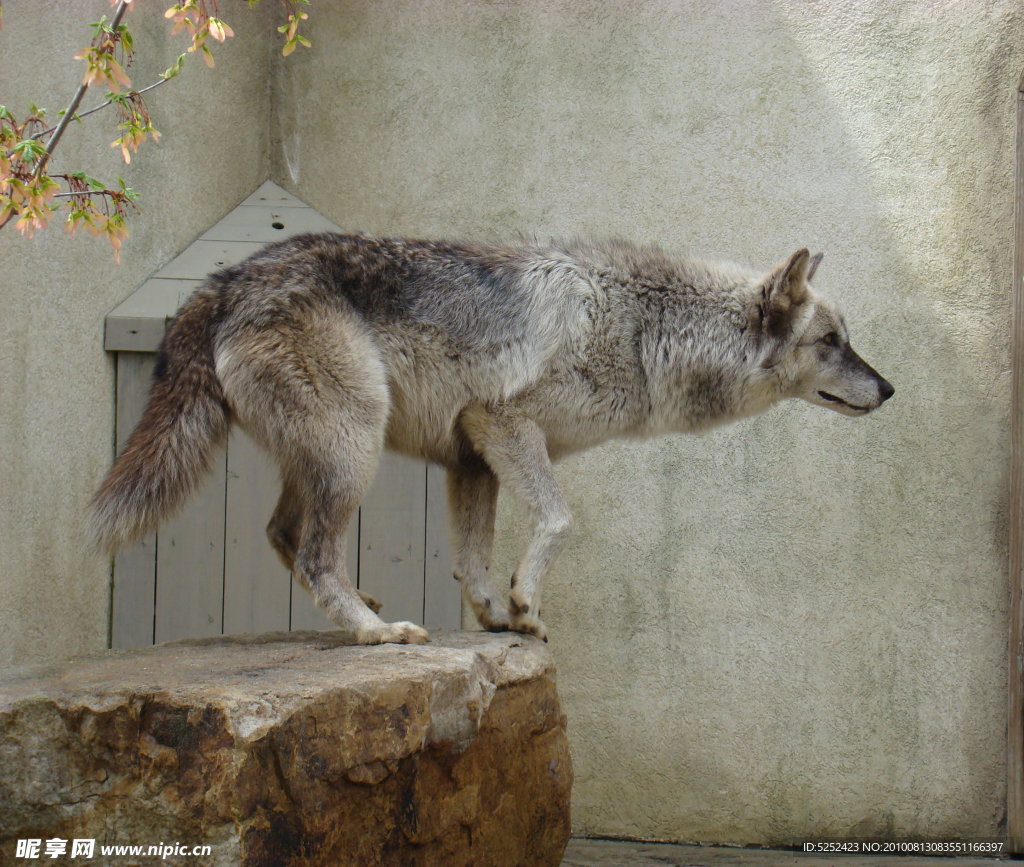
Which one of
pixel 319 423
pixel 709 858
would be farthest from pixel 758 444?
pixel 319 423

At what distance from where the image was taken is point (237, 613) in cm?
522

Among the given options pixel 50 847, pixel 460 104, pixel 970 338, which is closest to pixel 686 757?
pixel 970 338

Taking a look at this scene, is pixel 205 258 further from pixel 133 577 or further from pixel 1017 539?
pixel 1017 539

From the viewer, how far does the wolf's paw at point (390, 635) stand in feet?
11.3

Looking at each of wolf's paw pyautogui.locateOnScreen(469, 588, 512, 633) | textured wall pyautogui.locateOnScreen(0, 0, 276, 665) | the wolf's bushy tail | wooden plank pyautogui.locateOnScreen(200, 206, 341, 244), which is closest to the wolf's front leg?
wolf's paw pyautogui.locateOnScreen(469, 588, 512, 633)

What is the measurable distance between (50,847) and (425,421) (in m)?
1.98

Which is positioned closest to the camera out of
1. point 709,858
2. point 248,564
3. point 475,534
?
point 475,534

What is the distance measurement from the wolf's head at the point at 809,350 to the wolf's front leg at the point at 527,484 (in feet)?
3.80

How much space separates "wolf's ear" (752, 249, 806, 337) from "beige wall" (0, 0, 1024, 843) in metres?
1.33

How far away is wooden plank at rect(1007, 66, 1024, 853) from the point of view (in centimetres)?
504

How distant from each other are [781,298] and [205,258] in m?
3.23

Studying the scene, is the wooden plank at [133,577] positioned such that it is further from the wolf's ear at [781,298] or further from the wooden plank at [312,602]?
the wolf's ear at [781,298]

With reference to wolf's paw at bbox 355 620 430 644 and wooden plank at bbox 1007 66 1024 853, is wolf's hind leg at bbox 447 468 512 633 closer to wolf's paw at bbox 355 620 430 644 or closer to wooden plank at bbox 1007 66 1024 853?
wolf's paw at bbox 355 620 430 644

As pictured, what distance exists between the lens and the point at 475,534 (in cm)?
421
